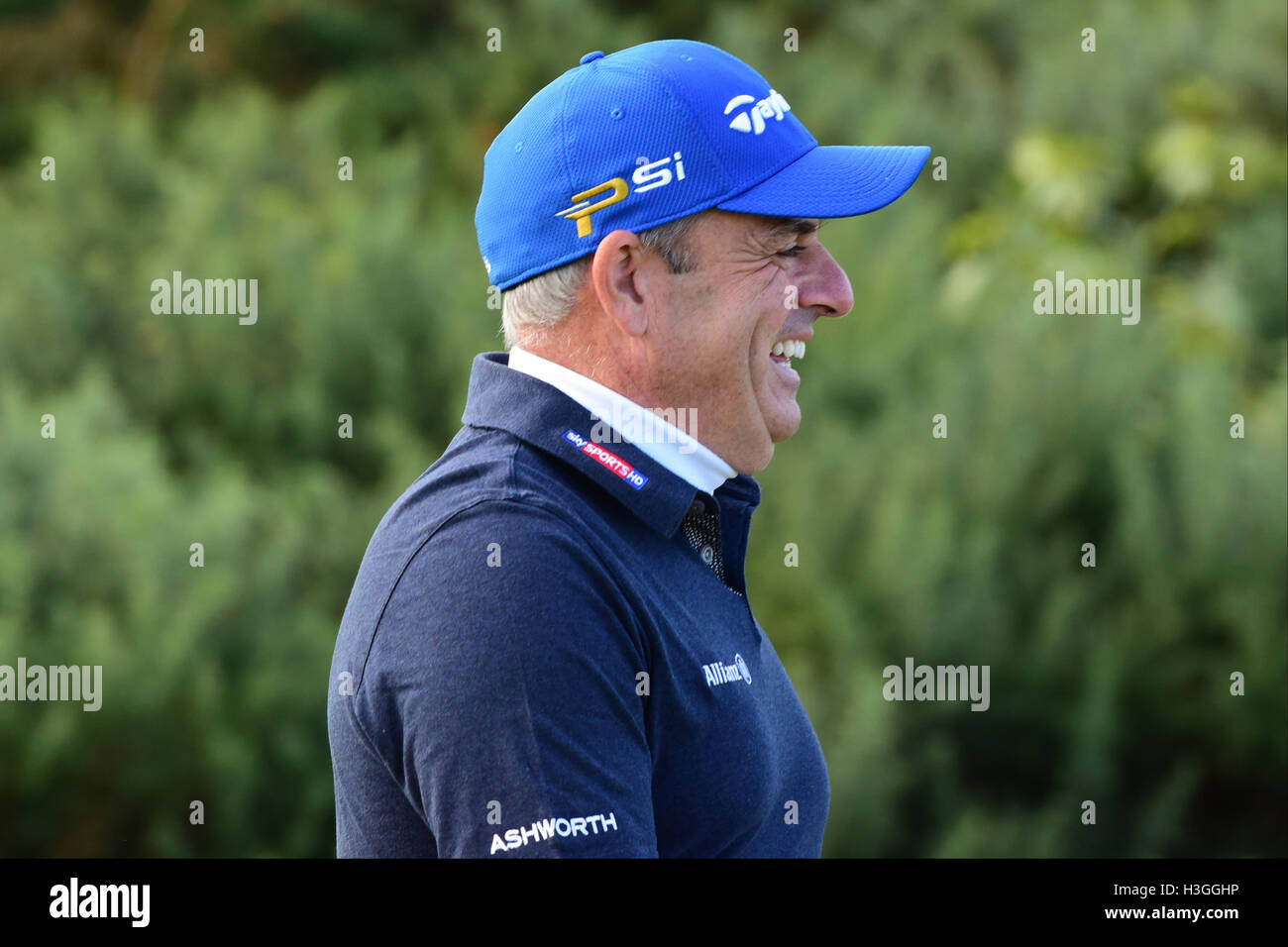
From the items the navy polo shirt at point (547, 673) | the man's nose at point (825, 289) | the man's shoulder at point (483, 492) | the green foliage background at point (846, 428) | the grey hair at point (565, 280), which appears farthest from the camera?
the green foliage background at point (846, 428)

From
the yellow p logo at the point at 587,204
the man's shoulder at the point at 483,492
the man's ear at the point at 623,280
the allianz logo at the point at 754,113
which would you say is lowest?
the man's shoulder at the point at 483,492

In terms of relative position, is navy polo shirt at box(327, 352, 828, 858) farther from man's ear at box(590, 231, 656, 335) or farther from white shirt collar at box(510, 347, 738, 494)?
man's ear at box(590, 231, 656, 335)

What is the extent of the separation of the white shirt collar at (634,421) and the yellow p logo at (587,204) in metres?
0.18

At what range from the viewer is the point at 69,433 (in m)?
5.18

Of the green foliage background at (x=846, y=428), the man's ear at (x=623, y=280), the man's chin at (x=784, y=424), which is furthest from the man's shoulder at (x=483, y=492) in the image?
the green foliage background at (x=846, y=428)

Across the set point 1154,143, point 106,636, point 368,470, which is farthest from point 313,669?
point 1154,143

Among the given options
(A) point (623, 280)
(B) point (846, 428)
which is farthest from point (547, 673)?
(B) point (846, 428)

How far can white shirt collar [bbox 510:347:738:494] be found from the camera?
1.81 meters

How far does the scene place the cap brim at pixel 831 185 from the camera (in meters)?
1.84

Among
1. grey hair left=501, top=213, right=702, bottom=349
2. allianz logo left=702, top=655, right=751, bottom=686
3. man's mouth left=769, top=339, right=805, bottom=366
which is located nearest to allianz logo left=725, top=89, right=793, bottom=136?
grey hair left=501, top=213, right=702, bottom=349

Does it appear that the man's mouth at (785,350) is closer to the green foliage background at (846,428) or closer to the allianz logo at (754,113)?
the allianz logo at (754,113)

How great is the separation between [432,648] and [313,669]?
9.91 ft

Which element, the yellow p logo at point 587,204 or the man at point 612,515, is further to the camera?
the yellow p logo at point 587,204

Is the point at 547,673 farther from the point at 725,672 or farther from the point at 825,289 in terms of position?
the point at 825,289
